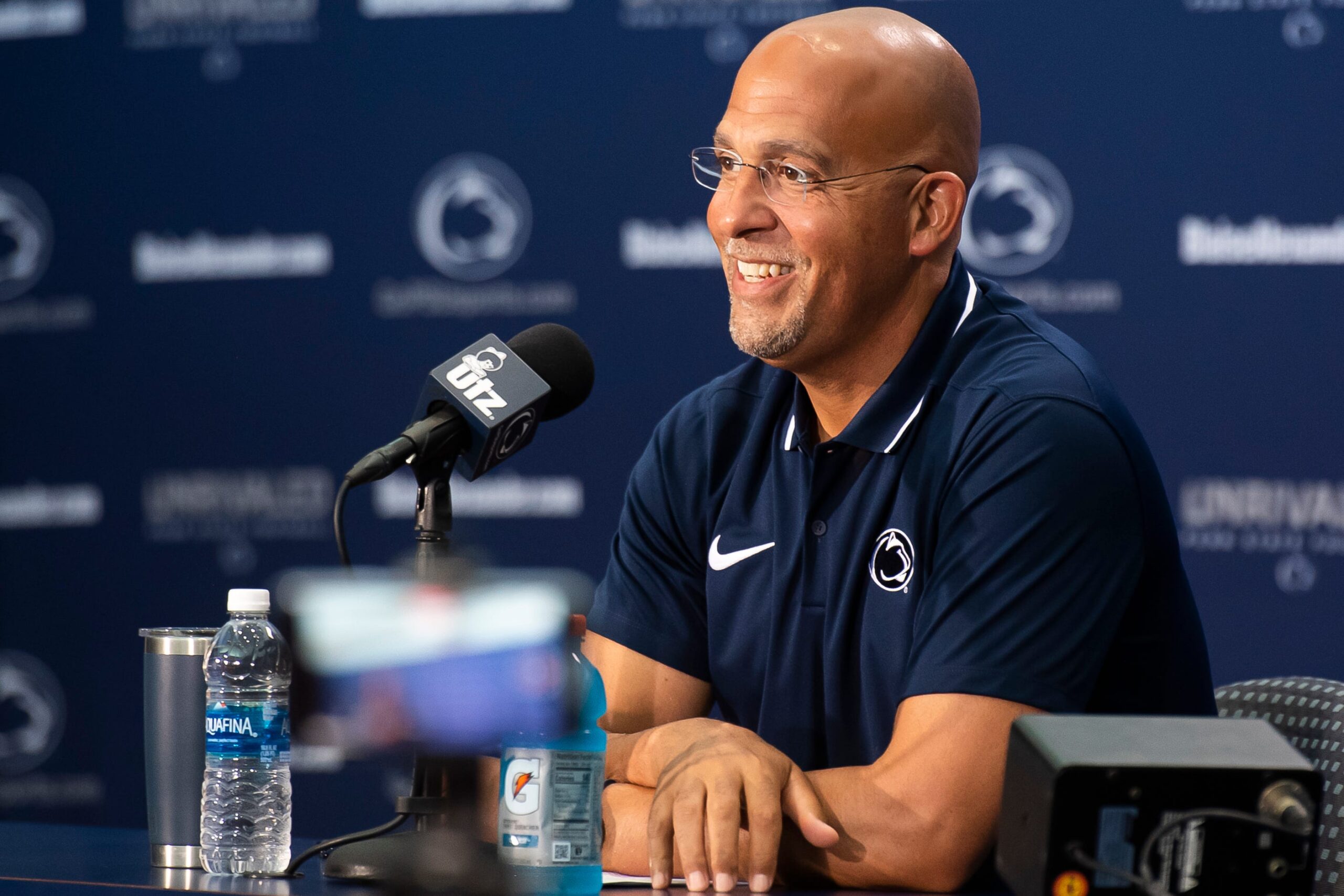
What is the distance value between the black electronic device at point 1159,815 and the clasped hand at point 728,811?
498mm

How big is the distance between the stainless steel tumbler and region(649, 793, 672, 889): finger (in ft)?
1.54

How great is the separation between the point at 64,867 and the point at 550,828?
1.76ft

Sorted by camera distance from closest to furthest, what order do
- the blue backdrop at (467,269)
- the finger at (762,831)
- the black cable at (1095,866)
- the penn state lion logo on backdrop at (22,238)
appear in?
1. the black cable at (1095,866)
2. the finger at (762,831)
3. the blue backdrop at (467,269)
4. the penn state lion logo on backdrop at (22,238)

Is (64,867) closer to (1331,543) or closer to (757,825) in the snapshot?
(757,825)

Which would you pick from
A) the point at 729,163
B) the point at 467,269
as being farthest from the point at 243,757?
the point at 467,269

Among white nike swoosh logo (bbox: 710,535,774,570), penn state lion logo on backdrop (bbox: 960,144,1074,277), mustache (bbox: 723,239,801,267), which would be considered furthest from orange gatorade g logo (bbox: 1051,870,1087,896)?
penn state lion logo on backdrop (bbox: 960,144,1074,277)

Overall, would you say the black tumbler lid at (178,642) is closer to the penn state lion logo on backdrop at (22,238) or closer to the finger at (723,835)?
the finger at (723,835)

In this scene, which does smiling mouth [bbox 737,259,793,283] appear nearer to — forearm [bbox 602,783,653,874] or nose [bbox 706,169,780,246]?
nose [bbox 706,169,780,246]

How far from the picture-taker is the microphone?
122cm

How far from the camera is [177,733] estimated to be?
1.52 metres

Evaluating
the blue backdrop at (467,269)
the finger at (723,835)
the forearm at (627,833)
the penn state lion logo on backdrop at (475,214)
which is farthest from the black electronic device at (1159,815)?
the penn state lion logo on backdrop at (475,214)

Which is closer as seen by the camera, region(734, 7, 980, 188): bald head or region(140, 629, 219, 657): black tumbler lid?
region(140, 629, 219, 657): black tumbler lid

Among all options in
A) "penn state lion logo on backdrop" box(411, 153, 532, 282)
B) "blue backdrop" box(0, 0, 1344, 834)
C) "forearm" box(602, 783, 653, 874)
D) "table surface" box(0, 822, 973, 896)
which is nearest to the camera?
"table surface" box(0, 822, 973, 896)

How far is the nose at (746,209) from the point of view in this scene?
1.95 metres
